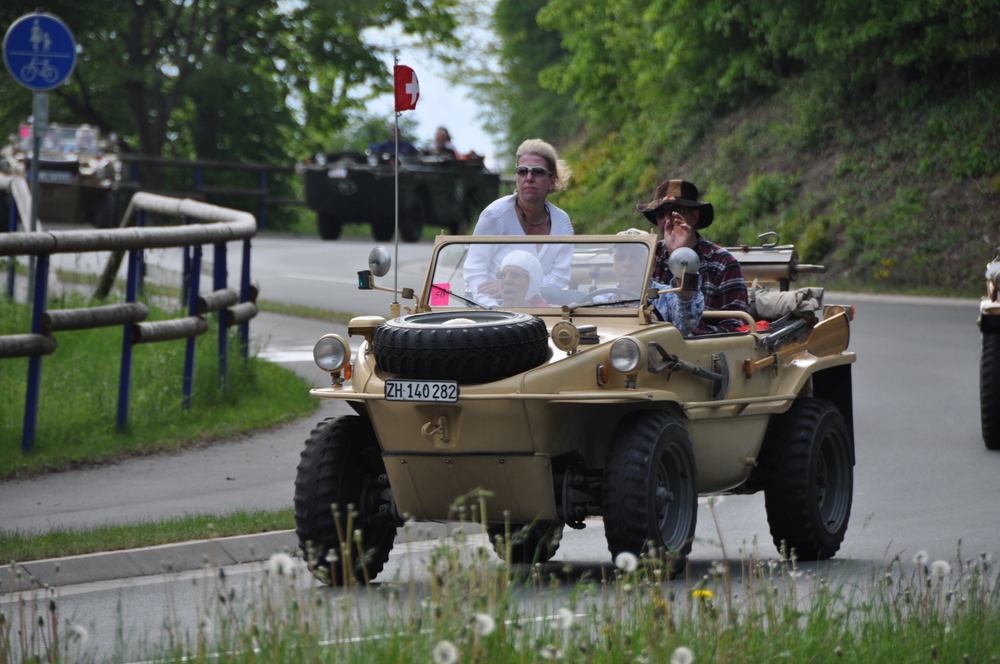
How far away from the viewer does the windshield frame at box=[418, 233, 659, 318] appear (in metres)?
7.25

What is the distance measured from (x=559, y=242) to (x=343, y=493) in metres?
1.64

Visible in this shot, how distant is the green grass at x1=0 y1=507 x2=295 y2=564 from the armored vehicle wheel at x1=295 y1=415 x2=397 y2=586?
671mm

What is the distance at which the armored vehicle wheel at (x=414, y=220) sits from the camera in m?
32.0

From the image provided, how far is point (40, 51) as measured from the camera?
1255 cm

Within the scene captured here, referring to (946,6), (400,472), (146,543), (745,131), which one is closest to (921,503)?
(400,472)

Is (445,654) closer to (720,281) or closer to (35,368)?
(720,281)

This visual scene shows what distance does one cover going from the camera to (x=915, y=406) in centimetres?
1300

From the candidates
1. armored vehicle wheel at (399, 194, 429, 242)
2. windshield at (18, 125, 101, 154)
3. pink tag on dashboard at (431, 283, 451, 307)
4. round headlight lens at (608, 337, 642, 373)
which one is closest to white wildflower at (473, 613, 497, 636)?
round headlight lens at (608, 337, 642, 373)

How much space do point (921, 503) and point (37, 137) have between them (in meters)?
7.65

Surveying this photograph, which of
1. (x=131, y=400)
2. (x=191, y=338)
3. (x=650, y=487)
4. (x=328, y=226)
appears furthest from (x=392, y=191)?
(x=650, y=487)

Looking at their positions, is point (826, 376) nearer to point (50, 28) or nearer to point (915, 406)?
point (915, 406)

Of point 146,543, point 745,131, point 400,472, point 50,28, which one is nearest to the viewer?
point 400,472

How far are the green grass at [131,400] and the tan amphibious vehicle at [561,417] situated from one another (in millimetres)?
3560

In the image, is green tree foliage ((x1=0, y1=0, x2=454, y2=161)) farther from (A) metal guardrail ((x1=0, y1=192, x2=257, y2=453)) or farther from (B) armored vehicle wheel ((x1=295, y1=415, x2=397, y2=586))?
(B) armored vehicle wheel ((x1=295, y1=415, x2=397, y2=586))
